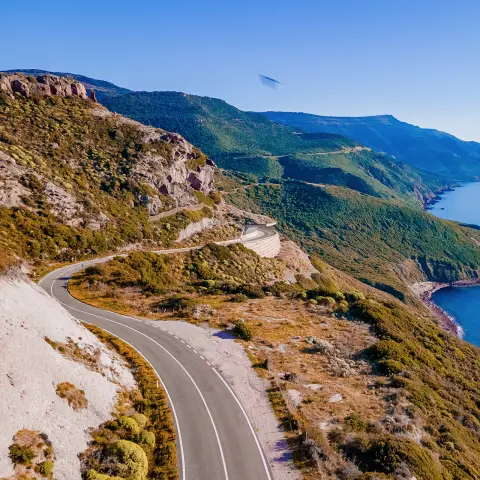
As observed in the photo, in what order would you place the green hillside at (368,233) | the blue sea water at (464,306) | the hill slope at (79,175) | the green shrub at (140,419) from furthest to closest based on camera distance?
1. the green hillside at (368,233)
2. the blue sea water at (464,306)
3. the hill slope at (79,175)
4. the green shrub at (140,419)

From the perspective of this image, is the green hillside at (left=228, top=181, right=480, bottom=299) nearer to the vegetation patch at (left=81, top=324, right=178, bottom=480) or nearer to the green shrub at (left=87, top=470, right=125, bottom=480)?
the vegetation patch at (left=81, top=324, right=178, bottom=480)

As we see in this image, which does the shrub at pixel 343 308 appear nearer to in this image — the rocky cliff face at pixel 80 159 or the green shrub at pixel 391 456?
the green shrub at pixel 391 456

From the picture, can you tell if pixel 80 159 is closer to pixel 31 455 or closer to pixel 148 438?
pixel 148 438

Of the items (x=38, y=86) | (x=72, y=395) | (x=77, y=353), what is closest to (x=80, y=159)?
(x=38, y=86)

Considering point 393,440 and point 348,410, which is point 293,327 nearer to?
point 348,410

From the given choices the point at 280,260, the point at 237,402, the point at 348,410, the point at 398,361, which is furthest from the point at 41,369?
the point at 280,260

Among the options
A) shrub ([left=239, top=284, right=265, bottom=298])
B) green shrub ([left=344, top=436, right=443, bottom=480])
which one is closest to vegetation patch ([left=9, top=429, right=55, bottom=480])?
green shrub ([left=344, top=436, right=443, bottom=480])

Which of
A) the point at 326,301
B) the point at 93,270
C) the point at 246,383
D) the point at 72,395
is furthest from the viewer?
the point at 326,301

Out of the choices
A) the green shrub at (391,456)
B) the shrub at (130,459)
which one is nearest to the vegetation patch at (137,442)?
the shrub at (130,459)

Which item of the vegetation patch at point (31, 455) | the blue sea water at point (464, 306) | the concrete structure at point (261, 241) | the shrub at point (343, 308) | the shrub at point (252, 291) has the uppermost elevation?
the concrete structure at point (261, 241)
